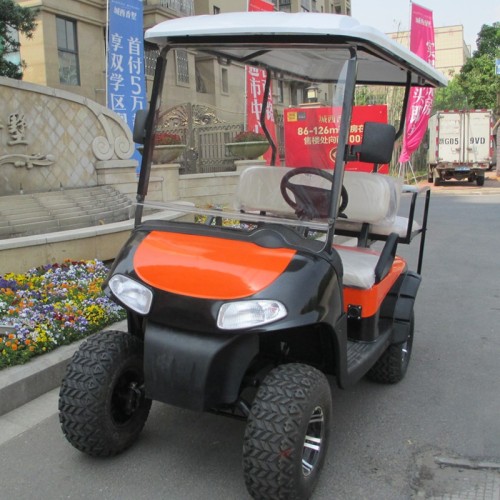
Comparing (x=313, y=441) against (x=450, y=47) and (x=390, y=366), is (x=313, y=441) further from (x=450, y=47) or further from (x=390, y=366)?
(x=450, y=47)

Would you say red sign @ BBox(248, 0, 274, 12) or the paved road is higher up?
red sign @ BBox(248, 0, 274, 12)

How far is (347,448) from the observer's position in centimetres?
312

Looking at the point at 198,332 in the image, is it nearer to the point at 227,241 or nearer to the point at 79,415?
the point at 227,241

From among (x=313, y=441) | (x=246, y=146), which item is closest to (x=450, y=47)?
(x=246, y=146)

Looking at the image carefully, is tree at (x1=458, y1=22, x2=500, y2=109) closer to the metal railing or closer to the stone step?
the metal railing

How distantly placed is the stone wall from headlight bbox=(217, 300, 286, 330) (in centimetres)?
535

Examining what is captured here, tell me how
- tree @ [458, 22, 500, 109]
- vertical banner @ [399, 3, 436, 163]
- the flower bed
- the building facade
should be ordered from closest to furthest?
the flower bed, vertical banner @ [399, 3, 436, 163], tree @ [458, 22, 500, 109], the building facade

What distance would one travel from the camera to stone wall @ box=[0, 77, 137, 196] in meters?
6.86

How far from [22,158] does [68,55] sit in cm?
1162

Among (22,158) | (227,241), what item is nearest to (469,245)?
(22,158)

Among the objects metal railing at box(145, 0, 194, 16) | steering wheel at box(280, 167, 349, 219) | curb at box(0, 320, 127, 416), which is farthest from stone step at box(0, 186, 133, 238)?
metal railing at box(145, 0, 194, 16)

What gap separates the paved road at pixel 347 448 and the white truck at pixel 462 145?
19382 mm

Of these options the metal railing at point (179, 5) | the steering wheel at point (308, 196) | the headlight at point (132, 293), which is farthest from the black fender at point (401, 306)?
the metal railing at point (179, 5)

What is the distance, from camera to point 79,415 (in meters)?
2.67
